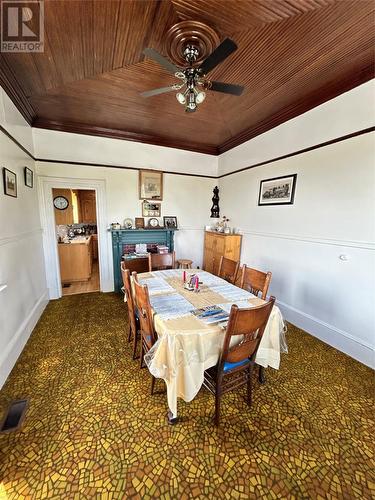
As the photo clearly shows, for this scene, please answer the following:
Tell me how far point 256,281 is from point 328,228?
1250 mm

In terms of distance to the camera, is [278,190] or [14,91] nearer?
[14,91]

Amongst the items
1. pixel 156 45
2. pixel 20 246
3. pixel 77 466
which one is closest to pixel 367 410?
pixel 77 466

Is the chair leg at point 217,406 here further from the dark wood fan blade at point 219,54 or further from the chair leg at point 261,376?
the dark wood fan blade at point 219,54

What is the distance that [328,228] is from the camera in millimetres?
2623

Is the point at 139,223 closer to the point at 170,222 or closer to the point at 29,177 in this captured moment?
the point at 170,222

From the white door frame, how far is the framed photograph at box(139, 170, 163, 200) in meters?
0.71

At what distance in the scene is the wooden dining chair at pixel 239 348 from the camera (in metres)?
1.38

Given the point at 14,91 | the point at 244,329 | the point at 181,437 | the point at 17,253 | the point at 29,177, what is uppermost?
the point at 14,91

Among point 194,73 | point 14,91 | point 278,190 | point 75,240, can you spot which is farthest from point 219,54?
point 75,240

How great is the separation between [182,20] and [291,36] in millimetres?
975

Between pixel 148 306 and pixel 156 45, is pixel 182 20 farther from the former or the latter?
pixel 148 306

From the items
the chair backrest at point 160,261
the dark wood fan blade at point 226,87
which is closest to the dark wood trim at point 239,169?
the dark wood fan blade at point 226,87

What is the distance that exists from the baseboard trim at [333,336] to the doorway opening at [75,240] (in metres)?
3.67

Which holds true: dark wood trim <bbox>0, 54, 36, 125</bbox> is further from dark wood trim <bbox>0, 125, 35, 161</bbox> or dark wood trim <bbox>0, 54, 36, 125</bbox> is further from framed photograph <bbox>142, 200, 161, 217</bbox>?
framed photograph <bbox>142, 200, 161, 217</bbox>
